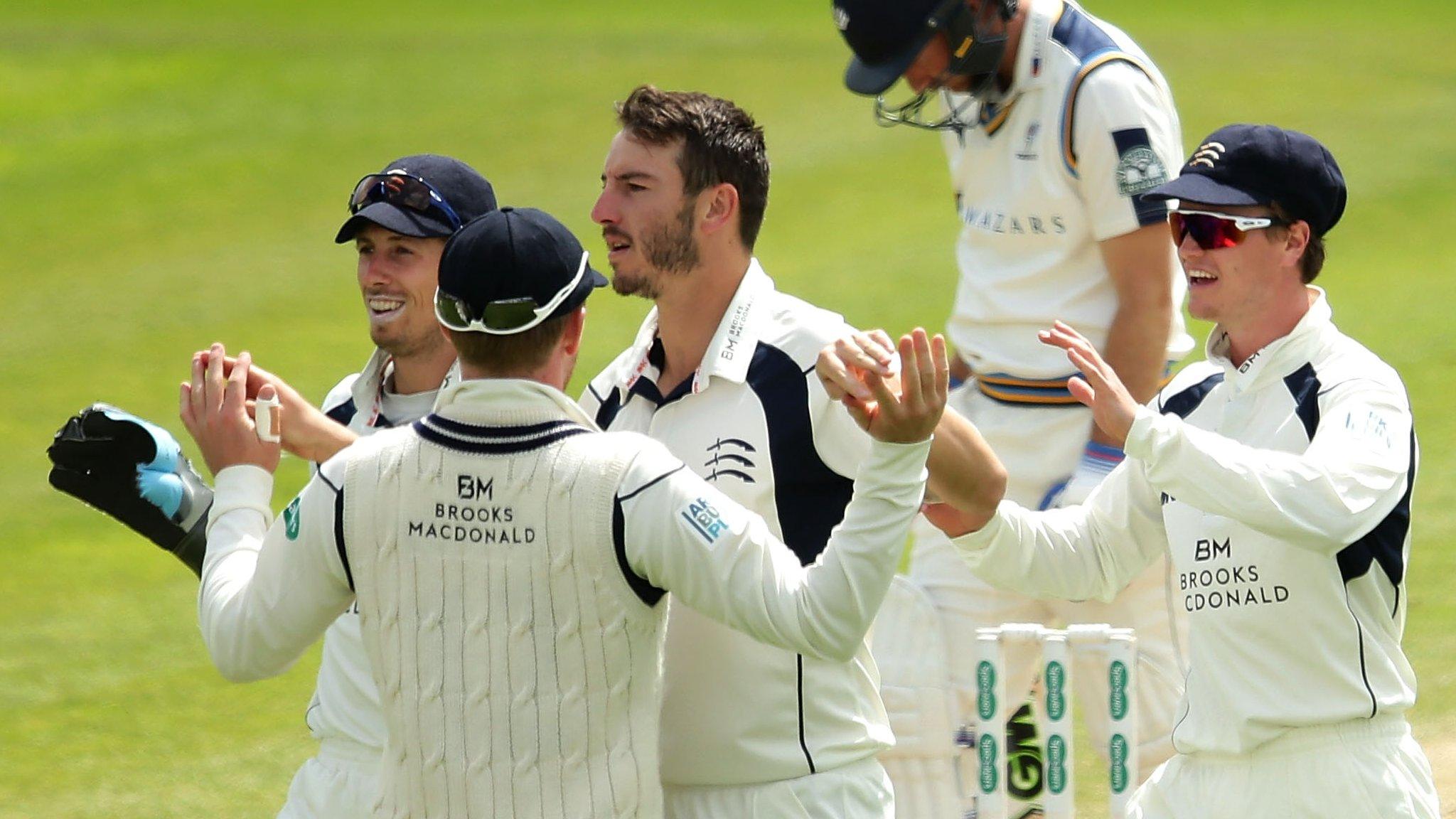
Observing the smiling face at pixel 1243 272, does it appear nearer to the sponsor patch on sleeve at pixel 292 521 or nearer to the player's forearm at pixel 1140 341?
the player's forearm at pixel 1140 341

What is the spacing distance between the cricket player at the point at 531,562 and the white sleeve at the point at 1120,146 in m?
1.89

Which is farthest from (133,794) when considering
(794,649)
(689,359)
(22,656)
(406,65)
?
(406,65)

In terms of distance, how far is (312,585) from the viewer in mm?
3287

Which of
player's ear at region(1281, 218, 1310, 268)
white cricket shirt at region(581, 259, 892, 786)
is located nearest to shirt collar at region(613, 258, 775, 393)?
white cricket shirt at region(581, 259, 892, 786)

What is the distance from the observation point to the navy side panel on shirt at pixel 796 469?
3518mm

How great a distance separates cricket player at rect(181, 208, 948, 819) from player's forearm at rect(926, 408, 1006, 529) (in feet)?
1.65

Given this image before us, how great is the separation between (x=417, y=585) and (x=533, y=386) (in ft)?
1.16

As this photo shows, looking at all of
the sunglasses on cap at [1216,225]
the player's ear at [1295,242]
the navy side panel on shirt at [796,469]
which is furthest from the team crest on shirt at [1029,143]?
the navy side panel on shirt at [796,469]

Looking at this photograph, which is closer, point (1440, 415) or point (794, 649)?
point (794, 649)

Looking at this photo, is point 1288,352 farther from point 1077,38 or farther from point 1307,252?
point 1077,38

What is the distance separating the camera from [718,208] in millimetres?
3791

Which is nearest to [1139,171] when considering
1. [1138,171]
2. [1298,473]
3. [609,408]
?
[1138,171]

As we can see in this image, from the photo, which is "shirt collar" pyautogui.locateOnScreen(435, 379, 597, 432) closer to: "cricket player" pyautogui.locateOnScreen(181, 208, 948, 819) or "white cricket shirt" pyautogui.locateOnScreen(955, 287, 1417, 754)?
"cricket player" pyautogui.locateOnScreen(181, 208, 948, 819)

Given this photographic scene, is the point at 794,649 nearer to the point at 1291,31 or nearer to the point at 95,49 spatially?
the point at 95,49
